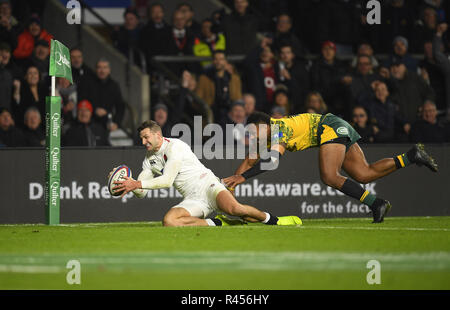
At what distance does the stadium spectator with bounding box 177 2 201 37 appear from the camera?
16.9m

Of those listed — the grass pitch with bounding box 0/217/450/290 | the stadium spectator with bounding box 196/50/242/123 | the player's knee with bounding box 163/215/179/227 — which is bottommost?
the grass pitch with bounding box 0/217/450/290

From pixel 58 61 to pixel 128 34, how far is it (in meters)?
5.24

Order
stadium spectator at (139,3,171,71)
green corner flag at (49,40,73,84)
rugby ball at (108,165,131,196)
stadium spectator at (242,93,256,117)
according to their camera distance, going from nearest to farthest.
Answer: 1. rugby ball at (108,165,131,196)
2. green corner flag at (49,40,73,84)
3. stadium spectator at (242,93,256,117)
4. stadium spectator at (139,3,171,71)

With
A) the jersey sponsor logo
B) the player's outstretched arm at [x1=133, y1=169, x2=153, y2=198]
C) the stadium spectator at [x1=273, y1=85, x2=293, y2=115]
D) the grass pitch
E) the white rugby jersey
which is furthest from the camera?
the stadium spectator at [x1=273, y1=85, x2=293, y2=115]

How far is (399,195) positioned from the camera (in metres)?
14.8

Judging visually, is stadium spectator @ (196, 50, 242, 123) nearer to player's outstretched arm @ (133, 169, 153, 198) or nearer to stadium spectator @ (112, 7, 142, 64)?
stadium spectator @ (112, 7, 142, 64)

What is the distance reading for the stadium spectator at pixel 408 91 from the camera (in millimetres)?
16516

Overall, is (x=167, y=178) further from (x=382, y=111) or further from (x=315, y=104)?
(x=382, y=111)

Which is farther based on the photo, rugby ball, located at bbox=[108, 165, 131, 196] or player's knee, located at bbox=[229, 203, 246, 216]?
player's knee, located at bbox=[229, 203, 246, 216]

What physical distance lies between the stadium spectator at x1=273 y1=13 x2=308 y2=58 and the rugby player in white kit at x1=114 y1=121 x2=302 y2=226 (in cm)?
576

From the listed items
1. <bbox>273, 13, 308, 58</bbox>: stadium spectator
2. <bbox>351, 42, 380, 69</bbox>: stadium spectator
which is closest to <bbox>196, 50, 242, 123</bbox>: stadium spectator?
<bbox>273, 13, 308, 58</bbox>: stadium spectator

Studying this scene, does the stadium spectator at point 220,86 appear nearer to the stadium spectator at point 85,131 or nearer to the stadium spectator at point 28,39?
the stadium spectator at point 85,131

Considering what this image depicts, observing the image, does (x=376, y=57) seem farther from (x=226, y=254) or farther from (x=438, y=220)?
(x=226, y=254)
